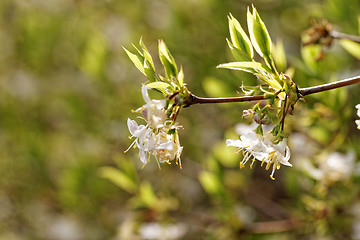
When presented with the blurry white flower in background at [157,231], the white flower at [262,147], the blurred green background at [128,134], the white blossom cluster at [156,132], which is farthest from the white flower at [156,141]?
the blurry white flower in background at [157,231]

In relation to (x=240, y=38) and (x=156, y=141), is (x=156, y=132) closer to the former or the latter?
(x=156, y=141)

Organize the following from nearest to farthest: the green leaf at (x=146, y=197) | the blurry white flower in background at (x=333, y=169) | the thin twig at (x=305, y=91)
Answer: the thin twig at (x=305, y=91), the blurry white flower in background at (x=333, y=169), the green leaf at (x=146, y=197)

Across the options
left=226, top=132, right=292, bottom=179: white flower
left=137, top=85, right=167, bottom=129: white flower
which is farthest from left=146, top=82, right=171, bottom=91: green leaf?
left=226, top=132, right=292, bottom=179: white flower

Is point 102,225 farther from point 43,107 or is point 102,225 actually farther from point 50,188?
point 43,107

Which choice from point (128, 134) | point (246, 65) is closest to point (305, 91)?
point (246, 65)

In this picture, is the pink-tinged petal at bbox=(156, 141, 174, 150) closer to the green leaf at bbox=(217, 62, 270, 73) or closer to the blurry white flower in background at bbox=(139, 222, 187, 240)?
the green leaf at bbox=(217, 62, 270, 73)

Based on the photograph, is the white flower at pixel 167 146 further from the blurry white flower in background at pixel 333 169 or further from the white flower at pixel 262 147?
the blurry white flower in background at pixel 333 169

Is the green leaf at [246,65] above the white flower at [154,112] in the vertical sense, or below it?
above

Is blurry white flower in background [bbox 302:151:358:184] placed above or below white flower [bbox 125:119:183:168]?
above
